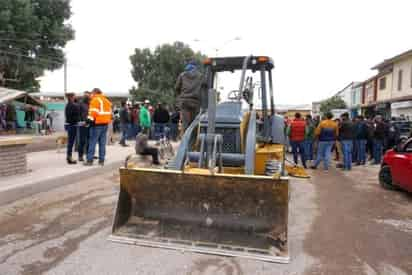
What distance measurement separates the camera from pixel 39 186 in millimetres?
6230

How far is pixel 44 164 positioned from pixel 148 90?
30029mm

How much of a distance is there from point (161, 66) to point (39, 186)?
32686 millimetres

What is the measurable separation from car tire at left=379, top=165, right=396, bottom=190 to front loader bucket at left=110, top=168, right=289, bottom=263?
192 inches

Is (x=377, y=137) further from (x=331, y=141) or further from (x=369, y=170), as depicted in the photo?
(x=331, y=141)

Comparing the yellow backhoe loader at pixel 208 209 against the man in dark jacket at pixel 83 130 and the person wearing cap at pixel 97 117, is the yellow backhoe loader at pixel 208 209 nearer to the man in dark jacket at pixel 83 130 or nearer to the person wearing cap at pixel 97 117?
the person wearing cap at pixel 97 117

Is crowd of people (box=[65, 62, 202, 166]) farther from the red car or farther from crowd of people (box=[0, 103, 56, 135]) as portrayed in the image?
crowd of people (box=[0, 103, 56, 135])

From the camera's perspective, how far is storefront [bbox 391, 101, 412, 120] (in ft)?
70.9

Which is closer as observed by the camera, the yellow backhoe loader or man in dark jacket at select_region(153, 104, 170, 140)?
the yellow backhoe loader

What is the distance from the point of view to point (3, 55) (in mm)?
19531

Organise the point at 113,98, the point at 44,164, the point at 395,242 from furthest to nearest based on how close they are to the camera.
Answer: the point at 113,98 → the point at 44,164 → the point at 395,242

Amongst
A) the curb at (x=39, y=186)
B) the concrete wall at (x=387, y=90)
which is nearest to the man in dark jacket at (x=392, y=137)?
the curb at (x=39, y=186)

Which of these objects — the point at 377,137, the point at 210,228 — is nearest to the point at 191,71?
the point at 210,228

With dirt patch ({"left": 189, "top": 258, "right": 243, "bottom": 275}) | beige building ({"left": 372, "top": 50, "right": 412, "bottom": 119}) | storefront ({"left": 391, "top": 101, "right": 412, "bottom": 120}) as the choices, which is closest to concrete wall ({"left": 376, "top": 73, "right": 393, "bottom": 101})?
beige building ({"left": 372, "top": 50, "right": 412, "bottom": 119})

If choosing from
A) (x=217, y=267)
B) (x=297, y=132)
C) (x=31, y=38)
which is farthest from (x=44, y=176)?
(x=31, y=38)
